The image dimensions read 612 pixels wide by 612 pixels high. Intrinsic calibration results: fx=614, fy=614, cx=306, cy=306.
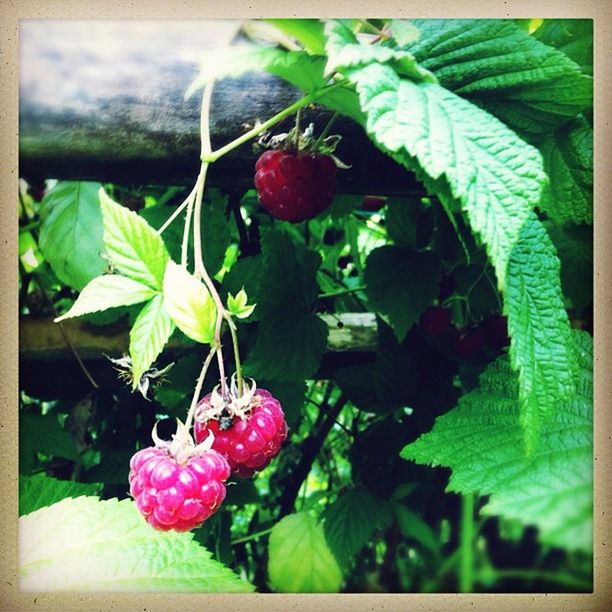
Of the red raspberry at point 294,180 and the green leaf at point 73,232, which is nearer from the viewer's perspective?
the red raspberry at point 294,180

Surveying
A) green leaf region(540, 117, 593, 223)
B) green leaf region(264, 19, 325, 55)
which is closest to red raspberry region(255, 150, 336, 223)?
green leaf region(264, 19, 325, 55)

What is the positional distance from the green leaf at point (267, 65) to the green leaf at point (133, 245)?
0.12 m

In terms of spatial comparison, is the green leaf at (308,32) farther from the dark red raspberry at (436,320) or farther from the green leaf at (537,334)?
the dark red raspberry at (436,320)

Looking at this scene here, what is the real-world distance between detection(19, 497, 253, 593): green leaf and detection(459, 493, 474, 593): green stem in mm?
232

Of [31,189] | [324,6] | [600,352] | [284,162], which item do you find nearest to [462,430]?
[600,352]

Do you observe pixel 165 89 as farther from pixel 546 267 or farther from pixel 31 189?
pixel 546 267

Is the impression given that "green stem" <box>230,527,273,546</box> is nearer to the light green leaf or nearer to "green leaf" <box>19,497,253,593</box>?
"green leaf" <box>19,497,253,593</box>

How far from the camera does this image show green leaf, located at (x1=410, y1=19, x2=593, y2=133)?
1.88 feet

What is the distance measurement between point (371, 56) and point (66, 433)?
24.1 inches

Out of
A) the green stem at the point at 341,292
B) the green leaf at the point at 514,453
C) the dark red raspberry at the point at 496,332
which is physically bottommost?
the green leaf at the point at 514,453

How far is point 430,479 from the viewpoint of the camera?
86 cm

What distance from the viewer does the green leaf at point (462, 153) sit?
43 cm

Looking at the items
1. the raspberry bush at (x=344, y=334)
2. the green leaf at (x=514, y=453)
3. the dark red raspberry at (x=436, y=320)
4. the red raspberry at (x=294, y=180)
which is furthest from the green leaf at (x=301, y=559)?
the red raspberry at (x=294, y=180)

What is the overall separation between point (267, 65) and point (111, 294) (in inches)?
9.2
